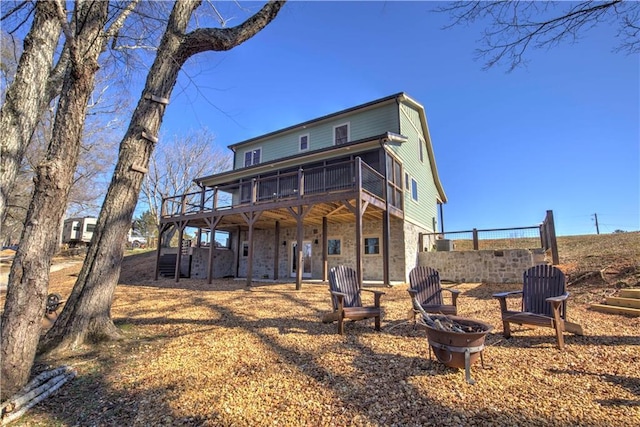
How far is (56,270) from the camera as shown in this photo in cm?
1691

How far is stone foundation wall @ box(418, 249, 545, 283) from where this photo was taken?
9.51 meters

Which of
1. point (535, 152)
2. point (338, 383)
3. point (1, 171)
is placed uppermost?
point (535, 152)

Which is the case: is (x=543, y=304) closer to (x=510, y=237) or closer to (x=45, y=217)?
(x=45, y=217)

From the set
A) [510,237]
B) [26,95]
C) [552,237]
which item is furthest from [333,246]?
[26,95]

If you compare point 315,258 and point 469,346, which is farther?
point 315,258

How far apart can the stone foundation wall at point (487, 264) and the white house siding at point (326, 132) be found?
567 cm

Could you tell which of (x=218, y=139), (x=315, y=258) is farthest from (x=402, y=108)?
(x=218, y=139)

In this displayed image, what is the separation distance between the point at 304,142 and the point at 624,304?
41.0ft

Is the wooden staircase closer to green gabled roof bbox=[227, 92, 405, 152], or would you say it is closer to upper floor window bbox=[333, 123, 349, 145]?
green gabled roof bbox=[227, 92, 405, 152]

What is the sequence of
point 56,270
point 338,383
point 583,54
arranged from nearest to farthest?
point 338,383 → point 583,54 → point 56,270

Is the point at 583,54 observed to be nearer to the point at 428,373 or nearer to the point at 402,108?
the point at 428,373

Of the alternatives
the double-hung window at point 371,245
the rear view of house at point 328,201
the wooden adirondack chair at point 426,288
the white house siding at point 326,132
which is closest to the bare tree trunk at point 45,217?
the wooden adirondack chair at point 426,288

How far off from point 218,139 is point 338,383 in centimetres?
2510

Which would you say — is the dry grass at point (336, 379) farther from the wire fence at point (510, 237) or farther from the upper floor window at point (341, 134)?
the upper floor window at point (341, 134)
